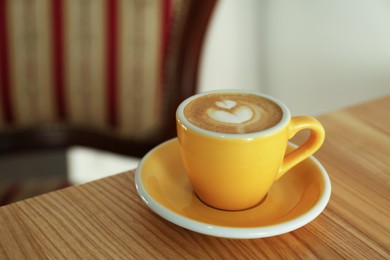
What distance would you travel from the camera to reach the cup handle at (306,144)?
1.25ft

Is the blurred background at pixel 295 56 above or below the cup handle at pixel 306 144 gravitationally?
below

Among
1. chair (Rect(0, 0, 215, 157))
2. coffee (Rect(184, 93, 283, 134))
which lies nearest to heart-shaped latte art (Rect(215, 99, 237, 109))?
coffee (Rect(184, 93, 283, 134))

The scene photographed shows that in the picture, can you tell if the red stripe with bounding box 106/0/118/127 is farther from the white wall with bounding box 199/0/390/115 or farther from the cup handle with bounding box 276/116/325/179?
the cup handle with bounding box 276/116/325/179

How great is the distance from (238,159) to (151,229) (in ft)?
0.26

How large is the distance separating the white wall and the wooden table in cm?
41

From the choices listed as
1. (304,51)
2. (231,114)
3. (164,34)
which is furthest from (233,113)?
(304,51)

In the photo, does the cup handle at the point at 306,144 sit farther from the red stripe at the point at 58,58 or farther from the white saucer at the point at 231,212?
the red stripe at the point at 58,58

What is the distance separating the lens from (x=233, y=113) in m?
0.38

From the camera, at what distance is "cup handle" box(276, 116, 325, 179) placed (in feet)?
1.25

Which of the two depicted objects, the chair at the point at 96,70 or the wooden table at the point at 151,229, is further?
the chair at the point at 96,70

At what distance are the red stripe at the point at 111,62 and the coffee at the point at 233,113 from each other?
1.47 ft

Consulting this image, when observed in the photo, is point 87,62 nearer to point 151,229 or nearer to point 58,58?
point 58,58

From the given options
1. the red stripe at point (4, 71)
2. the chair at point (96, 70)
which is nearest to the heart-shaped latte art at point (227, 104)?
the chair at point (96, 70)

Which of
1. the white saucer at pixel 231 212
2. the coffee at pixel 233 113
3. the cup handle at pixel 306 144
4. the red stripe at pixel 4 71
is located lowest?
the red stripe at pixel 4 71
